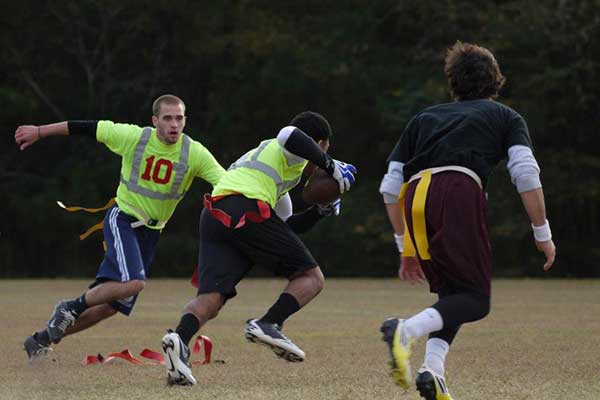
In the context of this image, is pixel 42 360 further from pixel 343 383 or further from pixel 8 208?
pixel 8 208

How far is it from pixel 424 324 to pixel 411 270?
48cm

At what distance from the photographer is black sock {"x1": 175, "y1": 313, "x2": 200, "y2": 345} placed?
7.54 m

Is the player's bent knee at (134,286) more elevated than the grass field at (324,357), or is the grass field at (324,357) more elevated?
the player's bent knee at (134,286)

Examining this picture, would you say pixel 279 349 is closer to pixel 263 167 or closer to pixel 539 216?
pixel 263 167

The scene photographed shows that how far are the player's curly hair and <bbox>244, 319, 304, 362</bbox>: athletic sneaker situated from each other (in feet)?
5.65

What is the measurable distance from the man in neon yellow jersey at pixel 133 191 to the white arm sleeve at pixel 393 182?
2559 millimetres

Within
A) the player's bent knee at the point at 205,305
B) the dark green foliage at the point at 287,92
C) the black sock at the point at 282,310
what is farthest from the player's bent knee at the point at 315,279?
the dark green foliage at the point at 287,92

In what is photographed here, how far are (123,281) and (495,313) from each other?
24.2 ft

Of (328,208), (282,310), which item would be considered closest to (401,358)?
(282,310)

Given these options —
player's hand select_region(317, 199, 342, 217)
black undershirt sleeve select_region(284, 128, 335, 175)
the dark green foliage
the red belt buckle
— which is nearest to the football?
player's hand select_region(317, 199, 342, 217)

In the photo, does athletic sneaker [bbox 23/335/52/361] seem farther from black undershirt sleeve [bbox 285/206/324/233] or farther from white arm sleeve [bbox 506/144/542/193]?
white arm sleeve [bbox 506/144/542/193]

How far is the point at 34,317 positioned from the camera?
48.2ft

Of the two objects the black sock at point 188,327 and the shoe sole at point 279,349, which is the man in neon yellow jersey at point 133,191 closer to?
the black sock at point 188,327

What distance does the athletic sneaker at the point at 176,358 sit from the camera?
24.1 feet
